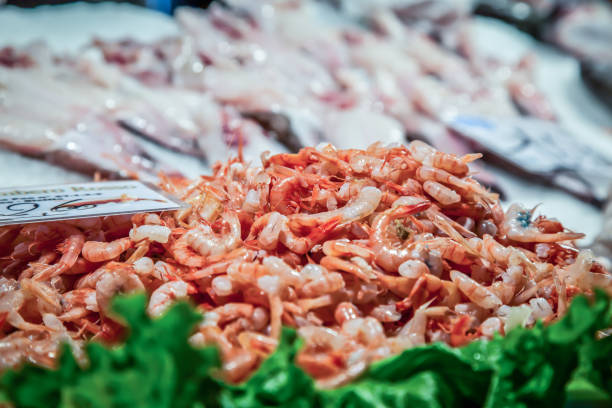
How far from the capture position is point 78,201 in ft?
4.54

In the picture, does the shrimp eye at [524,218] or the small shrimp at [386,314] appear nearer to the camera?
the small shrimp at [386,314]

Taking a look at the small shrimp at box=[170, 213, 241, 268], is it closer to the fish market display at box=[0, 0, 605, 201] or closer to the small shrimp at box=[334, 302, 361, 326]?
the small shrimp at box=[334, 302, 361, 326]

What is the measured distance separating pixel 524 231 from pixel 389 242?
1.39 feet

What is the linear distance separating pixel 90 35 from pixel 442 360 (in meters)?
2.56

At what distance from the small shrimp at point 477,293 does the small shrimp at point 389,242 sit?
0.13 metres

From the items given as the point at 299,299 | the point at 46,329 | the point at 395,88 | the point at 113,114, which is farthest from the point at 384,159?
the point at 395,88

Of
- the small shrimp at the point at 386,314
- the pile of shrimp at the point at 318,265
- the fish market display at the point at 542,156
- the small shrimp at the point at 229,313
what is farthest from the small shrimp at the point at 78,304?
the fish market display at the point at 542,156

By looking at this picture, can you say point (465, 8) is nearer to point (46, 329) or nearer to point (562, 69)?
point (562, 69)

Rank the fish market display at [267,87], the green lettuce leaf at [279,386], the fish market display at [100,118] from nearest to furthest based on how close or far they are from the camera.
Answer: the green lettuce leaf at [279,386] → the fish market display at [100,118] → the fish market display at [267,87]

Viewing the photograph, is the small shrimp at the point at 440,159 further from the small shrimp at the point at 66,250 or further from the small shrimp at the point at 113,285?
the small shrimp at the point at 66,250

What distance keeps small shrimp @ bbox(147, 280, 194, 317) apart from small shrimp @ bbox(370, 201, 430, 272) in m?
0.42

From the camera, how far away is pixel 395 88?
3.15 metres

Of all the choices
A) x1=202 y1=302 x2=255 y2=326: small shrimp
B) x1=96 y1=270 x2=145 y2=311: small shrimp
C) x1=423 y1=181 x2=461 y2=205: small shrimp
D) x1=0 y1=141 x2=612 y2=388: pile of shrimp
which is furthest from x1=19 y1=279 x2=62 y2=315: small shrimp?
x1=423 y1=181 x2=461 y2=205: small shrimp

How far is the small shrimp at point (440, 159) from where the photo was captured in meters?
1.35
